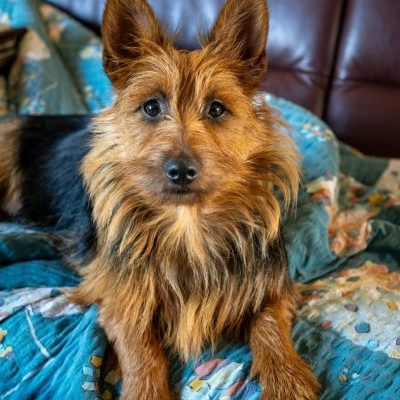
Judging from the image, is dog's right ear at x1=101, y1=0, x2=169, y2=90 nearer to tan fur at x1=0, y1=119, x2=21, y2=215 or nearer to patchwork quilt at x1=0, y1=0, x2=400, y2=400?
patchwork quilt at x1=0, y1=0, x2=400, y2=400

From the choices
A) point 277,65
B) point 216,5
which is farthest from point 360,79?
point 216,5

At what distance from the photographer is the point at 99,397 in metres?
1.49

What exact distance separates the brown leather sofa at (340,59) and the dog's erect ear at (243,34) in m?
1.30

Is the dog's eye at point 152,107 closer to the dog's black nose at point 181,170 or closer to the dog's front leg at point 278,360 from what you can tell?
the dog's black nose at point 181,170

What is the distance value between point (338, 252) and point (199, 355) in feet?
2.92

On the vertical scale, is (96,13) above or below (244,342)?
above

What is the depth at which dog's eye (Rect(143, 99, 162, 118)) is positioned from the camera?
5.81ft

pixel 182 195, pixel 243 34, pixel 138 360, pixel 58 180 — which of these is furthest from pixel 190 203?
pixel 58 180

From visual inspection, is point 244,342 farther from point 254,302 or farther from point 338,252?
point 338,252

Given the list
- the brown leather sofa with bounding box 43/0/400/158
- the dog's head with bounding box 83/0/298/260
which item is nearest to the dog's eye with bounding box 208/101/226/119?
the dog's head with bounding box 83/0/298/260

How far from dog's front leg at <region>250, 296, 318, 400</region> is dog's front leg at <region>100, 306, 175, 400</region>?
292mm

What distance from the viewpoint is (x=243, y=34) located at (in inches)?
71.3

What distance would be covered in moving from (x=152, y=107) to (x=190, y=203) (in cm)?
41

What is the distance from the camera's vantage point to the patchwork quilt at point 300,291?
157cm
